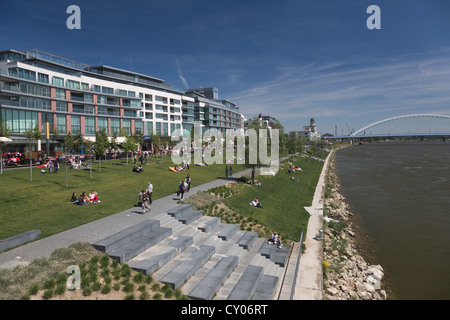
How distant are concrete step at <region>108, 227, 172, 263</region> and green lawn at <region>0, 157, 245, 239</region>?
13.9 feet

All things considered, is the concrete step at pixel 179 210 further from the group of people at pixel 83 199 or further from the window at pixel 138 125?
the window at pixel 138 125

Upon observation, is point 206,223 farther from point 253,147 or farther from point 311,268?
point 253,147

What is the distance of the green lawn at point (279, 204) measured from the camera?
787 inches

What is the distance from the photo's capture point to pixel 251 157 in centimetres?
3008

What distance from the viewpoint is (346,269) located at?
642 inches

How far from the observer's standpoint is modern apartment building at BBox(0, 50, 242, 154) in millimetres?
43781

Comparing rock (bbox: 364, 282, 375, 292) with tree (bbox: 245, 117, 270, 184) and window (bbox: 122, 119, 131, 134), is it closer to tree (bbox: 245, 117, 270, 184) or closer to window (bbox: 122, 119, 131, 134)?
tree (bbox: 245, 117, 270, 184)

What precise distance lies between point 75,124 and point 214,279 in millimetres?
52933

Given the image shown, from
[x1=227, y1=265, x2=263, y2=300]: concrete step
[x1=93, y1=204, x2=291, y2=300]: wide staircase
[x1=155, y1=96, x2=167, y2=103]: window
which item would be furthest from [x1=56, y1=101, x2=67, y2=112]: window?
[x1=227, y1=265, x2=263, y2=300]: concrete step

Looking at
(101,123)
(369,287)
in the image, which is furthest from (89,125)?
(369,287)

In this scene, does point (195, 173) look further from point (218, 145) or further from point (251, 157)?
point (218, 145)

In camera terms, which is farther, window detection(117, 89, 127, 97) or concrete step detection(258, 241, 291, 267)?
window detection(117, 89, 127, 97)
